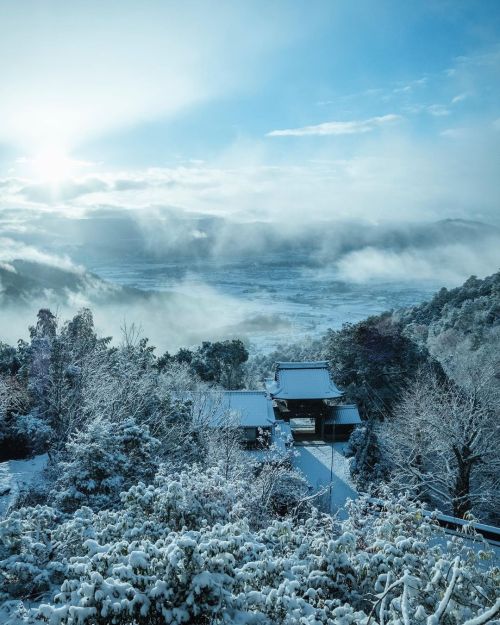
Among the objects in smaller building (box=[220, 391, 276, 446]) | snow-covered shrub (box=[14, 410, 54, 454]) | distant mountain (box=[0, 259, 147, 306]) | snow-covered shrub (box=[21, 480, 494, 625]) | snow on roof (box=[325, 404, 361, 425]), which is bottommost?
snow on roof (box=[325, 404, 361, 425])

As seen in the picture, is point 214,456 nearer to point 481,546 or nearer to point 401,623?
point 481,546

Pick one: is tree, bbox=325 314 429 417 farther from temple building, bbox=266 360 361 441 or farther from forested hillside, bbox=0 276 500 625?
forested hillside, bbox=0 276 500 625

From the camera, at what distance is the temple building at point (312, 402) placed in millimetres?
22328

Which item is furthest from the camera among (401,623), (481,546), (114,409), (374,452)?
(374,452)

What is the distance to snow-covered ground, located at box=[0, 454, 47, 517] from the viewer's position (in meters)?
10.3

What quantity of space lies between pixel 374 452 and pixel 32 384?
11799mm

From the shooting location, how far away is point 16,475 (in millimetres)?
12156

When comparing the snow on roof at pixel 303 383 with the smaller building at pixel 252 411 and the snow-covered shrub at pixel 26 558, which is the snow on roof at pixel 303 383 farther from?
the snow-covered shrub at pixel 26 558

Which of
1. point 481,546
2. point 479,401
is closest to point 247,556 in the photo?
point 481,546

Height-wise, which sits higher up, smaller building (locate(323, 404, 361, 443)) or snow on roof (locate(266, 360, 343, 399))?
snow on roof (locate(266, 360, 343, 399))

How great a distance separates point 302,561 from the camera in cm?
479

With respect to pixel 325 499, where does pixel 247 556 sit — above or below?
above

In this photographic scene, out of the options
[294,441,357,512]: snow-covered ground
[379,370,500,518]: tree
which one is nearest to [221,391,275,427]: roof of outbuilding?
[294,441,357,512]: snow-covered ground

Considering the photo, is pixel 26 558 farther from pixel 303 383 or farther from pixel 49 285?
pixel 49 285
